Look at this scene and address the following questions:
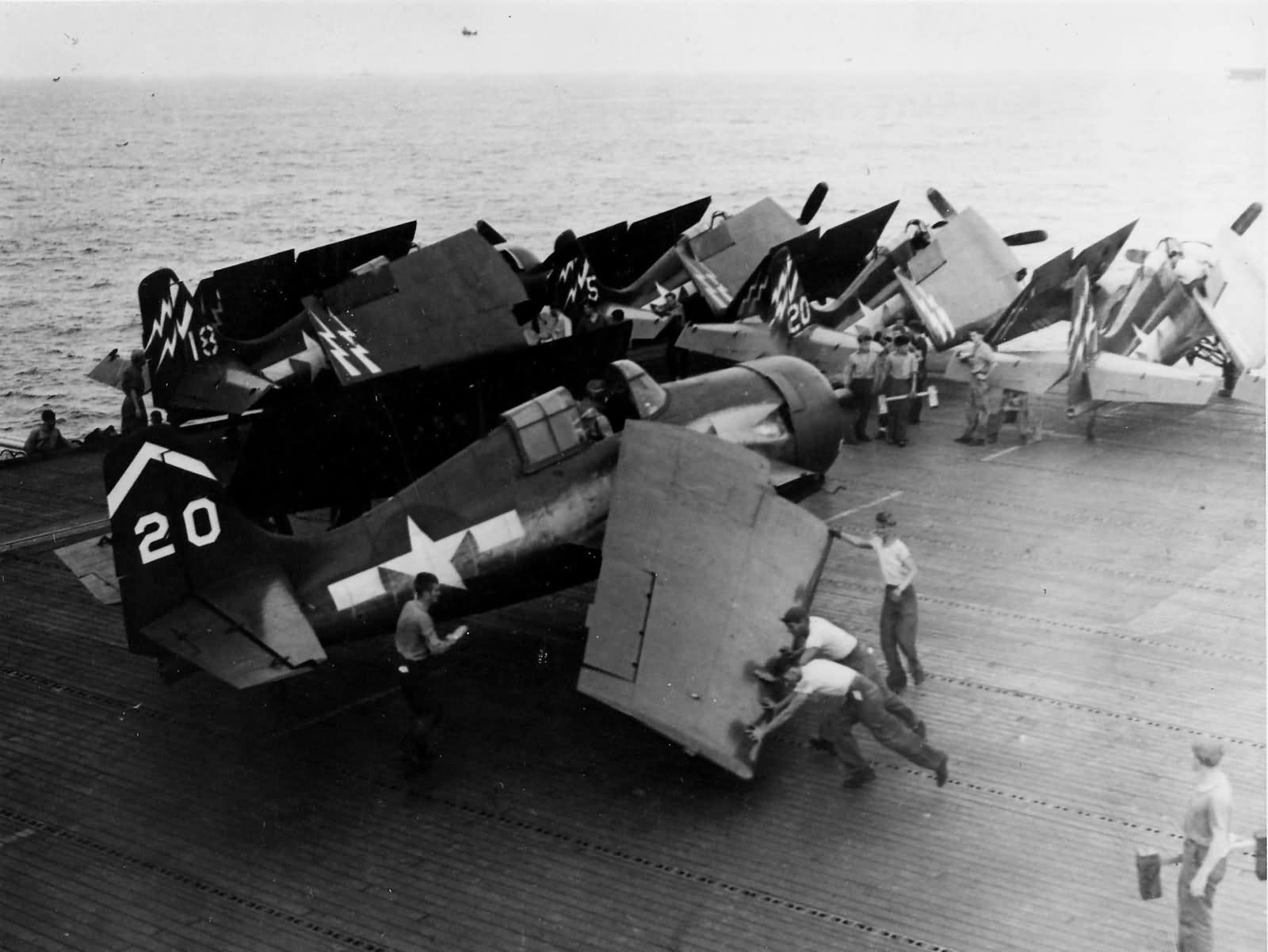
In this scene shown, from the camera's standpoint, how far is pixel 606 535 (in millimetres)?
10422

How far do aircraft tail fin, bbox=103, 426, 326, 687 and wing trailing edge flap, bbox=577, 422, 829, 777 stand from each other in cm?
235

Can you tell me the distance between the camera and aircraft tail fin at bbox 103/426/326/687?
937 centimetres

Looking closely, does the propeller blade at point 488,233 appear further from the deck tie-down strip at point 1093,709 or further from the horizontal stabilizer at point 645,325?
the deck tie-down strip at point 1093,709

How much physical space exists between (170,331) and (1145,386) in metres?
13.7

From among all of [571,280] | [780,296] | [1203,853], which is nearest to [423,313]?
[571,280]

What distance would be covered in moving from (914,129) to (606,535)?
109 m

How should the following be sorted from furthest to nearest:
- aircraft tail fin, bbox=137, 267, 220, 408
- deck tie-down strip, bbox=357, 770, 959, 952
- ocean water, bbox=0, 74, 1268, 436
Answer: ocean water, bbox=0, 74, 1268, 436 < aircraft tail fin, bbox=137, 267, 220, 408 < deck tie-down strip, bbox=357, 770, 959, 952

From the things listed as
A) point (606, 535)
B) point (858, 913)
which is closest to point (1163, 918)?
point (858, 913)

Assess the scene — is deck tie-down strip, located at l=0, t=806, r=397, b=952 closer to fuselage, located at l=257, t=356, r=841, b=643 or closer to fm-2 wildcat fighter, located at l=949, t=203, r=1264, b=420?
fuselage, located at l=257, t=356, r=841, b=643

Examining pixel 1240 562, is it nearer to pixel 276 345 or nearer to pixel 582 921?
pixel 582 921

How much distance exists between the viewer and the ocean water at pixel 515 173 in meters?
55.3

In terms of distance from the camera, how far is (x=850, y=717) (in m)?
9.29

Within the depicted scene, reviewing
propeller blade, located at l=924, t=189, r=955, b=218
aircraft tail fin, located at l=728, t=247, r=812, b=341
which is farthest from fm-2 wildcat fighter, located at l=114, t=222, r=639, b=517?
propeller blade, located at l=924, t=189, r=955, b=218

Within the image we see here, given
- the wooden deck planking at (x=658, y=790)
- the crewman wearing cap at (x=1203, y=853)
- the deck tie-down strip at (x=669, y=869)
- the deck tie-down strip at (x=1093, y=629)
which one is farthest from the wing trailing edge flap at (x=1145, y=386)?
the deck tie-down strip at (x=669, y=869)
